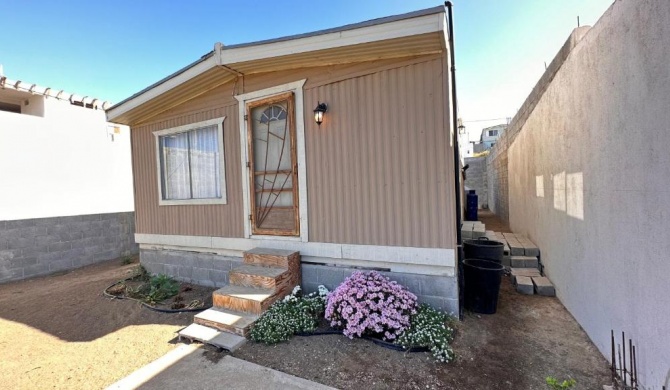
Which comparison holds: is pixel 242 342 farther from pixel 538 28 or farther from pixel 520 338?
pixel 538 28

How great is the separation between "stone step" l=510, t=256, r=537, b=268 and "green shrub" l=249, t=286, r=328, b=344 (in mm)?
3131

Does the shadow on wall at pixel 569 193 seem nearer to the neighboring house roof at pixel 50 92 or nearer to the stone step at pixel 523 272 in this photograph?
the stone step at pixel 523 272

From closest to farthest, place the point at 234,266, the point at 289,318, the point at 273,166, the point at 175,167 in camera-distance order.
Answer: the point at 289,318
the point at 273,166
the point at 234,266
the point at 175,167

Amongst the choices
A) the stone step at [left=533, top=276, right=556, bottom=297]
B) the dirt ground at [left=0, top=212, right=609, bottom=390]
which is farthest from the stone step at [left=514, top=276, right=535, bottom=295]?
the dirt ground at [left=0, top=212, right=609, bottom=390]

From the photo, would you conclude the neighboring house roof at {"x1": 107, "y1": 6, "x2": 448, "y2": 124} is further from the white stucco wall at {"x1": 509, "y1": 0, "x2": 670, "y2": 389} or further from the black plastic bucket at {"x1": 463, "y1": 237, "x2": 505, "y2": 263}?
the black plastic bucket at {"x1": 463, "y1": 237, "x2": 505, "y2": 263}

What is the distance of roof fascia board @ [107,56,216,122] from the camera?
413 cm

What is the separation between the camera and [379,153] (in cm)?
338

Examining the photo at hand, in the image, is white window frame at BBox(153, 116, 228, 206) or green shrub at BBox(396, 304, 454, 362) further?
white window frame at BBox(153, 116, 228, 206)

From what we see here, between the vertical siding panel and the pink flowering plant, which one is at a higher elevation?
the vertical siding panel

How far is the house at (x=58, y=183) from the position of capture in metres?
6.00

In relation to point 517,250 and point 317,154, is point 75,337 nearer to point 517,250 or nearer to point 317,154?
point 317,154

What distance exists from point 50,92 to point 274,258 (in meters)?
7.23

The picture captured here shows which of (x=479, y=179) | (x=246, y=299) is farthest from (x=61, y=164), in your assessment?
(x=479, y=179)

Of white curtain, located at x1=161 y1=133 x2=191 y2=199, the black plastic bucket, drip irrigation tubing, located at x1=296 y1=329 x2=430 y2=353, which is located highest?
white curtain, located at x1=161 y1=133 x2=191 y2=199
